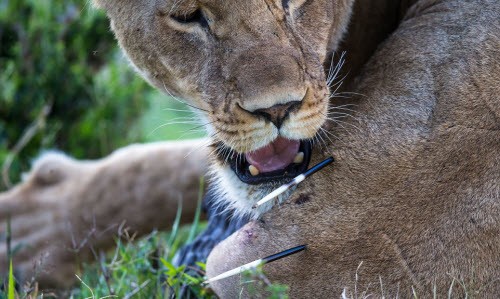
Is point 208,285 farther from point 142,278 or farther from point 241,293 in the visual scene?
point 142,278

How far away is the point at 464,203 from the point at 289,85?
41 cm

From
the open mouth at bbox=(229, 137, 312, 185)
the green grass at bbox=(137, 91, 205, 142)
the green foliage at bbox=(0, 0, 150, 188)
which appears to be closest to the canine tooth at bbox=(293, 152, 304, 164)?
the open mouth at bbox=(229, 137, 312, 185)

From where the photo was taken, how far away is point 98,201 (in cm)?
329

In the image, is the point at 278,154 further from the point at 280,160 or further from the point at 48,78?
the point at 48,78

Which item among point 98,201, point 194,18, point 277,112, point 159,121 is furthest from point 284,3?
point 159,121

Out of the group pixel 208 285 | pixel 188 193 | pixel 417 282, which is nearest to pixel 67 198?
pixel 188 193

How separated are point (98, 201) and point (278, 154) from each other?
4.81ft

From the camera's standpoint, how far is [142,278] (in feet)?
7.97

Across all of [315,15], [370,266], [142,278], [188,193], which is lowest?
[188,193]

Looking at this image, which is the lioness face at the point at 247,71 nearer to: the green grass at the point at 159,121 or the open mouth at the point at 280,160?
the open mouth at the point at 280,160

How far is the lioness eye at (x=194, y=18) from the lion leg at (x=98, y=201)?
1101 mm

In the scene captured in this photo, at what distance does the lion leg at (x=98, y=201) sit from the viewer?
3.20m

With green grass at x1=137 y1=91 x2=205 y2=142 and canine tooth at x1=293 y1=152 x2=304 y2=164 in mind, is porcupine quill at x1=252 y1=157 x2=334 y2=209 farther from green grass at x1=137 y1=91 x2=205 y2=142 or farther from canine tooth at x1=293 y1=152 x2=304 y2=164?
green grass at x1=137 y1=91 x2=205 y2=142

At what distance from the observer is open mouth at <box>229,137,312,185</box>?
1.95 metres
